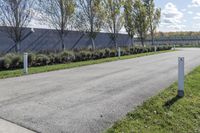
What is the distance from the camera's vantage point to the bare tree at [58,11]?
23.9m

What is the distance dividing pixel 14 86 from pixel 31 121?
414 centimetres

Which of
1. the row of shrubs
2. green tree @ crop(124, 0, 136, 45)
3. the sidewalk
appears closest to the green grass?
the sidewalk

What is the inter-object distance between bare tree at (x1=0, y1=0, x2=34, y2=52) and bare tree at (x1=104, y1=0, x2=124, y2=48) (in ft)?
37.1

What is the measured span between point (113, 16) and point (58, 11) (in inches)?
353

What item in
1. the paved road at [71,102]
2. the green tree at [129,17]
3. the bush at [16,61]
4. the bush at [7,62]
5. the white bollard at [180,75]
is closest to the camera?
the paved road at [71,102]

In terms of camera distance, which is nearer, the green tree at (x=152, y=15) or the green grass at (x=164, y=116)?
the green grass at (x=164, y=116)

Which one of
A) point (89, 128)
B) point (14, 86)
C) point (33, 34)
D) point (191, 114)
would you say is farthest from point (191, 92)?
point (33, 34)

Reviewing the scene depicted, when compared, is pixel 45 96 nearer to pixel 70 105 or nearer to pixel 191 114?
pixel 70 105

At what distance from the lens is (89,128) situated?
16.3 feet

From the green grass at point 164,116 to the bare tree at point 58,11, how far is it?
17.8 metres

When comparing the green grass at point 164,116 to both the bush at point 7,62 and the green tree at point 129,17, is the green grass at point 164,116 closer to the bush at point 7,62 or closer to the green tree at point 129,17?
the bush at point 7,62

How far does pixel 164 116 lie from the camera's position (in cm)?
596

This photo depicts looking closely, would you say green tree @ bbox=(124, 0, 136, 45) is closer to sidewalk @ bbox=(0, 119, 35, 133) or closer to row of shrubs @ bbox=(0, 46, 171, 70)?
row of shrubs @ bbox=(0, 46, 171, 70)

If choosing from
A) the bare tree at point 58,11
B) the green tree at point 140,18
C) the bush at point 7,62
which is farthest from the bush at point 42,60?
the green tree at point 140,18
